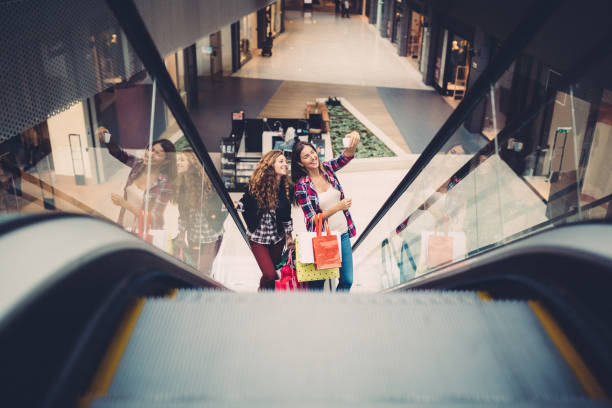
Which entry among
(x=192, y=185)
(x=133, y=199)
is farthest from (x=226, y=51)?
(x=133, y=199)

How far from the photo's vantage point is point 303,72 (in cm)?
1862

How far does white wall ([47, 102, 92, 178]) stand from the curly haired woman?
1333 mm

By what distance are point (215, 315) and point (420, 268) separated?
2.77m

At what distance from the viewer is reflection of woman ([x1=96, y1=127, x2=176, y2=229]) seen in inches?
95.1

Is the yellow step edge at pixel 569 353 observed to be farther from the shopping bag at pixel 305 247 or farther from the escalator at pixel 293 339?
the shopping bag at pixel 305 247

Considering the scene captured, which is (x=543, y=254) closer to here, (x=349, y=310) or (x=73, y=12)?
(x=349, y=310)

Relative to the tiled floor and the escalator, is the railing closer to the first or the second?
the escalator

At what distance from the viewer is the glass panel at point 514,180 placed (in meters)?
2.38

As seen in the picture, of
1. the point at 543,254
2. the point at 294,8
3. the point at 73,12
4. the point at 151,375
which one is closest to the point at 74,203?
the point at 73,12

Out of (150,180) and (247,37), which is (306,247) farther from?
(247,37)

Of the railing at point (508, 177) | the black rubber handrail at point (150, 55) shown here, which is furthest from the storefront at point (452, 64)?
the black rubber handrail at point (150, 55)

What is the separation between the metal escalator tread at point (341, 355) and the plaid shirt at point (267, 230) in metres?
2.74

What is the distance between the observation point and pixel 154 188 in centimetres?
286

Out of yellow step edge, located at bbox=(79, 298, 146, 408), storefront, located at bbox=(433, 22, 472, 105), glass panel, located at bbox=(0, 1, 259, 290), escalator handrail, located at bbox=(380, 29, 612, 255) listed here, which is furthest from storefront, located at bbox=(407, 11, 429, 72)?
yellow step edge, located at bbox=(79, 298, 146, 408)
